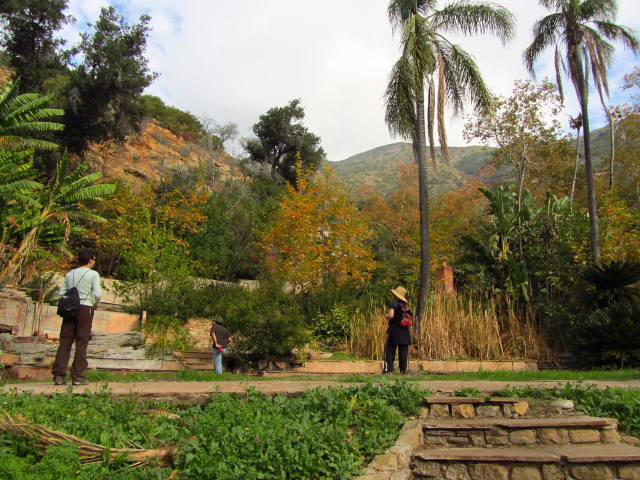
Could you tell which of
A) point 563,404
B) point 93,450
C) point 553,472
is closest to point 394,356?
point 563,404

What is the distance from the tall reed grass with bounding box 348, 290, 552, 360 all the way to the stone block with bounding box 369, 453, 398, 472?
925 cm

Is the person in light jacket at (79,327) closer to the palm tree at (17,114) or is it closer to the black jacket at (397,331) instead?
the black jacket at (397,331)

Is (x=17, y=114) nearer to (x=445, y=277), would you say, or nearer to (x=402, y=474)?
(x=445, y=277)

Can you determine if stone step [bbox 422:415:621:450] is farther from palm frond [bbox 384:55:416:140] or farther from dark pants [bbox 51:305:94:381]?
palm frond [bbox 384:55:416:140]

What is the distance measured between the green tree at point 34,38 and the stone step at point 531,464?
29306 mm

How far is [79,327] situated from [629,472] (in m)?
6.32

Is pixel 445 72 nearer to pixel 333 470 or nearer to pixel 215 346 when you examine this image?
pixel 215 346

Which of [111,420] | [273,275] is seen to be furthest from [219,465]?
[273,275]

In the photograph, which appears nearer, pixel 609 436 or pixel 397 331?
pixel 609 436

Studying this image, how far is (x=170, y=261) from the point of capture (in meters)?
18.0

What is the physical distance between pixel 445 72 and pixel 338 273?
25.7 feet

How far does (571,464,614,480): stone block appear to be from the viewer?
4152 millimetres

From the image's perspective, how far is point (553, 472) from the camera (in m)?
4.21

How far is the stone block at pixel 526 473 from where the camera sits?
13.8 ft
